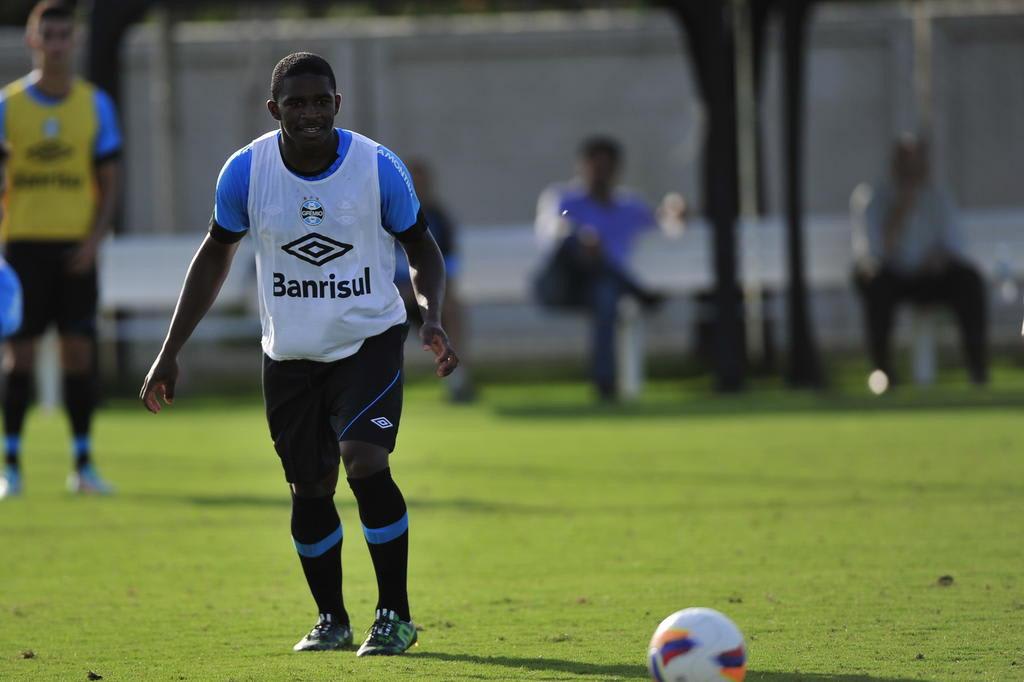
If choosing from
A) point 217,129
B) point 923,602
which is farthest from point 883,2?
point 923,602

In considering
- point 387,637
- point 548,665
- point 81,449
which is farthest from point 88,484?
point 548,665

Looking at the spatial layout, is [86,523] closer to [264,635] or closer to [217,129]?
[264,635]

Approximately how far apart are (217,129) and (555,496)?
1421cm

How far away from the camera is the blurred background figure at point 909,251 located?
16.0 meters

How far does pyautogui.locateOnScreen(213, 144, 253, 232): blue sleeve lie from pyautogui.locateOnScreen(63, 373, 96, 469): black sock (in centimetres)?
490

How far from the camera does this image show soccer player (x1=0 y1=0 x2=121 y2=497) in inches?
405

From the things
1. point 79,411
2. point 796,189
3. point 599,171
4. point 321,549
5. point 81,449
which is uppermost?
point 599,171

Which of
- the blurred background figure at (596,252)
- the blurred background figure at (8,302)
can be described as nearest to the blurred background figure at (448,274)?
the blurred background figure at (596,252)

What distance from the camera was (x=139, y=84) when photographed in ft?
76.8

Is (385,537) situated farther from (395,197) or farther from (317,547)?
(395,197)

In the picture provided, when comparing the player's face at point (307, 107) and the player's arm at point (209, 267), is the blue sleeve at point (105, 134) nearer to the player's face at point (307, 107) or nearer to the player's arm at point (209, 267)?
the player's arm at point (209, 267)

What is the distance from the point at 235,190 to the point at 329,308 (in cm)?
47

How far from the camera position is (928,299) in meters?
16.2

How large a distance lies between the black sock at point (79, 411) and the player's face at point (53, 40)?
1771mm
